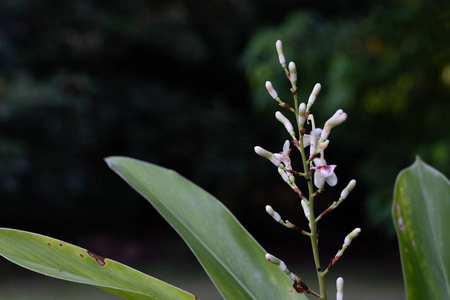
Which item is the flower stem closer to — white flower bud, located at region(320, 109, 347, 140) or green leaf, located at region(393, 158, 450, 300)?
white flower bud, located at region(320, 109, 347, 140)

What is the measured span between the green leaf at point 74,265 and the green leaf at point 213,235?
0.07 m

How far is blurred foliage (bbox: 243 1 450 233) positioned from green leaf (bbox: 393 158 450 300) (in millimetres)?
4866

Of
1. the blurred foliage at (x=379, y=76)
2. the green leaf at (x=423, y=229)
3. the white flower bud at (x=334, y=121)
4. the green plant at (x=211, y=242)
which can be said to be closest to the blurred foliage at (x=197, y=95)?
the blurred foliage at (x=379, y=76)

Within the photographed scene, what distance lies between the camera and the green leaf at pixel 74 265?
0.75 meters

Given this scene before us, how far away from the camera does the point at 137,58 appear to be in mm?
8500

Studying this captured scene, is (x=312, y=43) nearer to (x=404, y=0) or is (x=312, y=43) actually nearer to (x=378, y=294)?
(x=404, y=0)

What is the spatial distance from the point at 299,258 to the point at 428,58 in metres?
3.38

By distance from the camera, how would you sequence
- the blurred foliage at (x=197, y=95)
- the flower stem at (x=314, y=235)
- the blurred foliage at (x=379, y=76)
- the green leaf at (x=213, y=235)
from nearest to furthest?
1. the flower stem at (x=314, y=235)
2. the green leaf at (x=213, y=235)
3. the blurred foliage at (x=379, y=76)
4. the blurred foliage at (x=197, y=95)

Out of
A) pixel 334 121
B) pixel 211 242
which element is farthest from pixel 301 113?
pixel 211 242

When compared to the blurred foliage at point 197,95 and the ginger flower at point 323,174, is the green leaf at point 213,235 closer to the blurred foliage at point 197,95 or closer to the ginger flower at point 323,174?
the ginger flower at point 323,174

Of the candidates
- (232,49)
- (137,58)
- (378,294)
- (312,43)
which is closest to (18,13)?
(137,58)

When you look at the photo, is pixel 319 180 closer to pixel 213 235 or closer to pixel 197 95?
pixel 213 235

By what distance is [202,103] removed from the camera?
838 cm

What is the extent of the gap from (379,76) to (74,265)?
18.5ft
